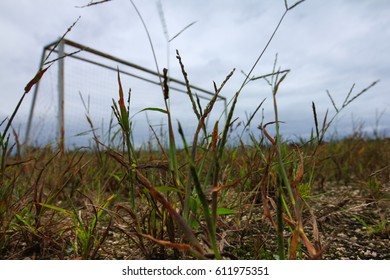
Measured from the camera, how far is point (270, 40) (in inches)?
23.6

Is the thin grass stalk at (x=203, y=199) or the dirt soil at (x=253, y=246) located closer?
the thin grass stalk at (x=203, y=199)

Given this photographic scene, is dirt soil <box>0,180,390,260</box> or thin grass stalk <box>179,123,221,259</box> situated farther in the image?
dirt soil <box>0,180,390,260</box>

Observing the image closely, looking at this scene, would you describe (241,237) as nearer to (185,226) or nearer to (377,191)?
(185,226)

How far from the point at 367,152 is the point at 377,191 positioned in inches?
51.8

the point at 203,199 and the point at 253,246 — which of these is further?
the point at 253,246

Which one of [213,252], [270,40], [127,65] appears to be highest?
[127,65]

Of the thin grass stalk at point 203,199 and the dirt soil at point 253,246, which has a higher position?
the thin grass stalk at point 203,199

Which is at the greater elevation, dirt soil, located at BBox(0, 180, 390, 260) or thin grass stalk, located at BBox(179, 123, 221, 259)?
thin grass stalk, located at BBox(179, 123, 221, 259)

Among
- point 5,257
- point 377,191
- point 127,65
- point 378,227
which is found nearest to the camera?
point 5,257

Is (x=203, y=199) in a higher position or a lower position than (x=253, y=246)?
higher

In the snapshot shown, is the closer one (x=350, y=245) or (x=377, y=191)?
(x=350, y=245)
